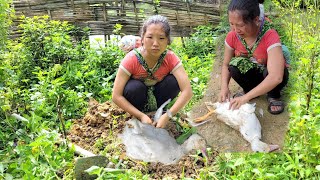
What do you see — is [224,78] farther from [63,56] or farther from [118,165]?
[63,56]

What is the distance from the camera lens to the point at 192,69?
3898 mm

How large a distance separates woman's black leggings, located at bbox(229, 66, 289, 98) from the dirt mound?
59cm

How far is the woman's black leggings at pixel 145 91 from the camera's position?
2.89m

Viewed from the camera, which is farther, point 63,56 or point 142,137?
point 63,56

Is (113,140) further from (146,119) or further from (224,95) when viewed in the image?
(224,95)

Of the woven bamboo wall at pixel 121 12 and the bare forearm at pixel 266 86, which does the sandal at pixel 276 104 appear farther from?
the woven bamboo wall at pixel 121 12

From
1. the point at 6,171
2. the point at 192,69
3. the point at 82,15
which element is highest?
the point at 82,15

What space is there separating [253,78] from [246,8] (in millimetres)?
633

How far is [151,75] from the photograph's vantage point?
2.93 m

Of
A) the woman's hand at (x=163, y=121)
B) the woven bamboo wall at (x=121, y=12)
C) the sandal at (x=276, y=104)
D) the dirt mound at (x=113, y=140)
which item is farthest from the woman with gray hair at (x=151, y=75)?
the woven bamboo wall at (x=121, y=12)

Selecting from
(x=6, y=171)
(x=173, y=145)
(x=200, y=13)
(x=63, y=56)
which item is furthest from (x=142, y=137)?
(x=200, y=13)

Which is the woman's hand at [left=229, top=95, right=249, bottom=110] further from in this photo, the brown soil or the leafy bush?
the leafy bush

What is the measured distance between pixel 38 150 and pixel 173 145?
0.89 metres

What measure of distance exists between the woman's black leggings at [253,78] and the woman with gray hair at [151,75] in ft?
1.30
